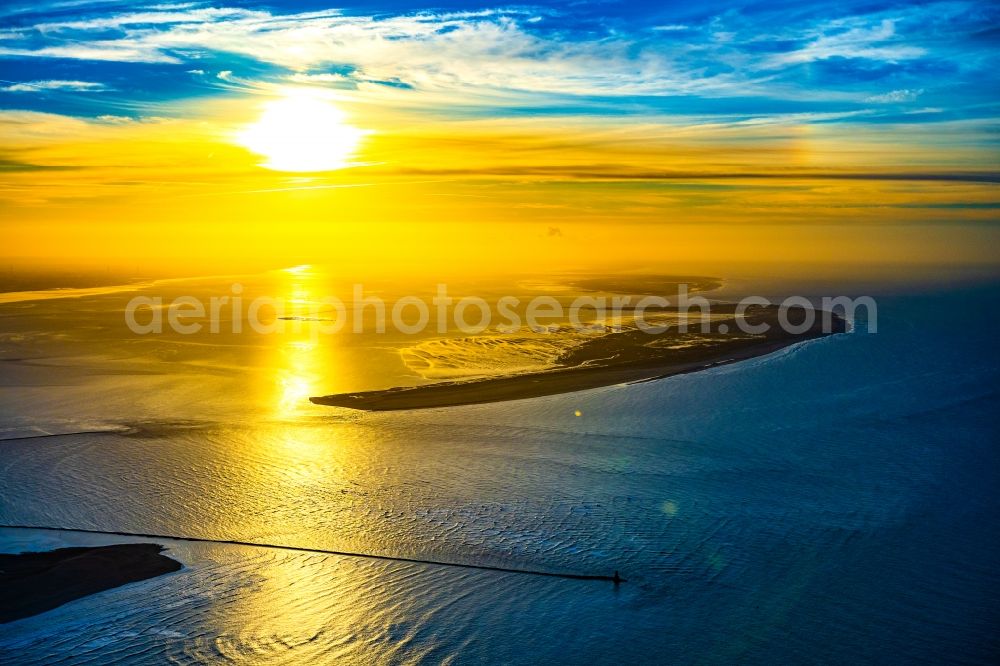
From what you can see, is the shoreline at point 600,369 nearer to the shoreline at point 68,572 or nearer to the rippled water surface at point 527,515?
the rippled water surface at point 527,515

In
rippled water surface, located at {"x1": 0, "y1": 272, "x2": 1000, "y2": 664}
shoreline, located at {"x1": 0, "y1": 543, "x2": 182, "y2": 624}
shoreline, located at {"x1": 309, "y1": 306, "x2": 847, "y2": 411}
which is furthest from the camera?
shoreline, located at {"x1": 309, "y1": 306, "x2": 847, "y2": 411}

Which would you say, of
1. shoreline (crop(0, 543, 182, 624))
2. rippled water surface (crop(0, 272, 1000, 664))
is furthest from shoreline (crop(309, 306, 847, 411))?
shoreline (crop(0, 543, 182, 624))

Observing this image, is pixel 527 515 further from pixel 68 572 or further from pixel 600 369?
pixel 600 369

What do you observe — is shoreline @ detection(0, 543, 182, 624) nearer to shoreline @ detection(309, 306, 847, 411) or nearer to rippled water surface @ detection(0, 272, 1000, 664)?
rippled water surface @ detection(0, 272, 1000, 664)

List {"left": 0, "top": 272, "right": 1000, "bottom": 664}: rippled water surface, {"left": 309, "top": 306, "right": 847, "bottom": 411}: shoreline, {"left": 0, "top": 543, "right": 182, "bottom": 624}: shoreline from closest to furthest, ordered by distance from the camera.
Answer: {"left": 0, "top": 272, "right": 1000, "bottom": 664}: rippled water surface → {"left": 0, "top": 543, "right": 182, "bottom": 624}: shoreline → {"left": 309, "top": 306, "right": 847, "bottom": 411}: shoreline

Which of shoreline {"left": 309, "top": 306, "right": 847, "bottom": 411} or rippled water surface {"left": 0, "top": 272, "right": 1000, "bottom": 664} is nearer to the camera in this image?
rippled water surface {"left": 0, "top": 272, "right": 1000, "bottom": 664}

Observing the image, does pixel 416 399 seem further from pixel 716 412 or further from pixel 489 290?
pixel 489 290

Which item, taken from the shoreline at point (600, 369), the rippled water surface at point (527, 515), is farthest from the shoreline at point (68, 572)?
the shoreline at point (600, 369)

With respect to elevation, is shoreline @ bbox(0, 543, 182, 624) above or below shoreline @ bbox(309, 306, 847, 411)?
below

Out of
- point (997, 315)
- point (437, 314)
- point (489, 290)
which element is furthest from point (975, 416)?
point (489, 290)
